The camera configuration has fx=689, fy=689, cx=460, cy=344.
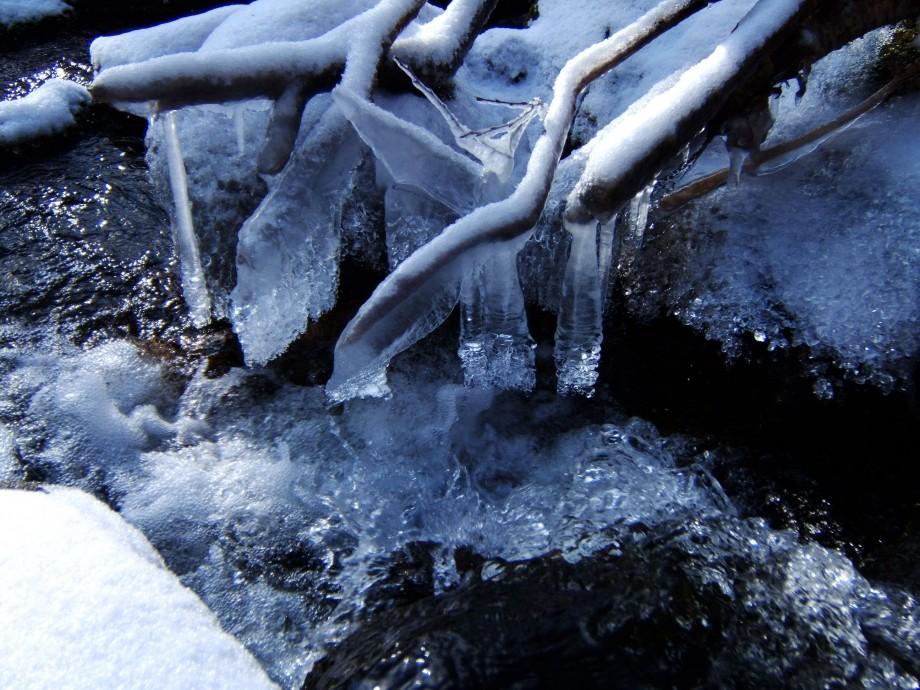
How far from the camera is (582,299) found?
2.07 metres

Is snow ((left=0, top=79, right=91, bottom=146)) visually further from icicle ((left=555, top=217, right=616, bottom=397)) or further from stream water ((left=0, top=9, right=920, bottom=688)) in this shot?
icicle ((left=555, top=217, right=616, bottom=397))

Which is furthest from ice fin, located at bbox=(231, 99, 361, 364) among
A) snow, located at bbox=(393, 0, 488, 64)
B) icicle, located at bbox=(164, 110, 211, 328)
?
snow, located at bbox=(393, 0, 488, 64)

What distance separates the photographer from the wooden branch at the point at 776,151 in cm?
255

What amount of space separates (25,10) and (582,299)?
5.25 m

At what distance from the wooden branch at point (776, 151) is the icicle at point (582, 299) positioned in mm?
516

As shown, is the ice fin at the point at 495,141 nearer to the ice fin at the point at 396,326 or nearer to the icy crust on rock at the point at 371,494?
the ice fin at the point at 396,326

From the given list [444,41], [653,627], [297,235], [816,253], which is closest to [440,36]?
[444,41]

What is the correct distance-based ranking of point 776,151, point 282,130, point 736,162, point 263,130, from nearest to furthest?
point 282,130 < point 736,162 < point 776,151 < point 263,130

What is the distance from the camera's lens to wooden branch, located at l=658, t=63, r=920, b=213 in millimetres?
2555

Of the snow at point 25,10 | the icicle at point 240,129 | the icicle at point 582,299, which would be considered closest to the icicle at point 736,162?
the icicle at point 582,299

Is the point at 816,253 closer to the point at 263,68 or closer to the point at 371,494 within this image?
the point at 371,494

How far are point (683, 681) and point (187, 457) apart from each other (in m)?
1.73

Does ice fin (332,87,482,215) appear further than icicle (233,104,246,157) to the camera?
No

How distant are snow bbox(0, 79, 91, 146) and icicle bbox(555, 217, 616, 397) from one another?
3414mm
